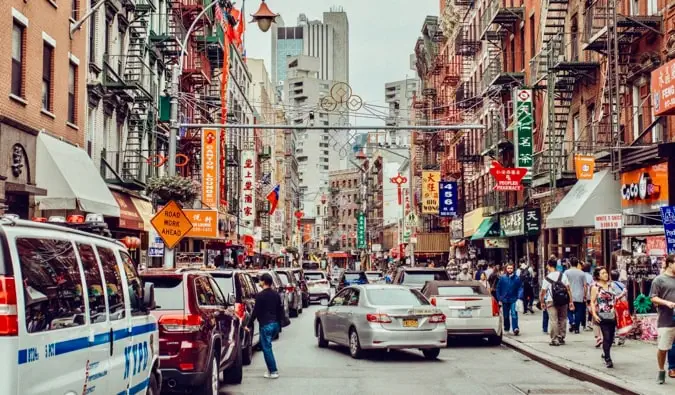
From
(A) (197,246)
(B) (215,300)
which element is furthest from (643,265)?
(A) (197,246)

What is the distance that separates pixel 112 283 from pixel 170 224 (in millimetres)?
12726

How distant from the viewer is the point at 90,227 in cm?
848

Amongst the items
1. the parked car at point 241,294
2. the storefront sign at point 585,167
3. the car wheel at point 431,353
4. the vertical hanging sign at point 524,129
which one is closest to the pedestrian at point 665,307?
the car wheel at point 431,353

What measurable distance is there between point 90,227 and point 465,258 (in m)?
50.0

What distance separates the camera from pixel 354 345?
58.7 ft

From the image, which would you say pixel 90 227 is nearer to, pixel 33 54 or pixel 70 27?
pixel 33 54

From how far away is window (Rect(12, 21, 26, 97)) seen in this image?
21609 millimetres

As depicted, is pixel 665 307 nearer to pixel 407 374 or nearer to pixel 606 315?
pixel 606 315

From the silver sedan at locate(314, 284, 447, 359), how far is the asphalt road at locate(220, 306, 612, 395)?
370 millimetres

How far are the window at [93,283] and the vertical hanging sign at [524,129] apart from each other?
2897 cm

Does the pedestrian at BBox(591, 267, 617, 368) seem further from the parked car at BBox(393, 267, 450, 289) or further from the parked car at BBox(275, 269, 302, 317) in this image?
the parked car at BBox(275, 269, 302, 317)

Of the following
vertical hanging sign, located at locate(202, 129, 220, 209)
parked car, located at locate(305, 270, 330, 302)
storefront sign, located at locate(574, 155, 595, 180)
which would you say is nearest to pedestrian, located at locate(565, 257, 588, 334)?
storefront sign, located at locate(574, 155, 595, 180)

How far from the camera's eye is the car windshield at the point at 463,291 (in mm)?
20547

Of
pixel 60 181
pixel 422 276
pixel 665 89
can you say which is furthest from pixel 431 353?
pixel 60 181
